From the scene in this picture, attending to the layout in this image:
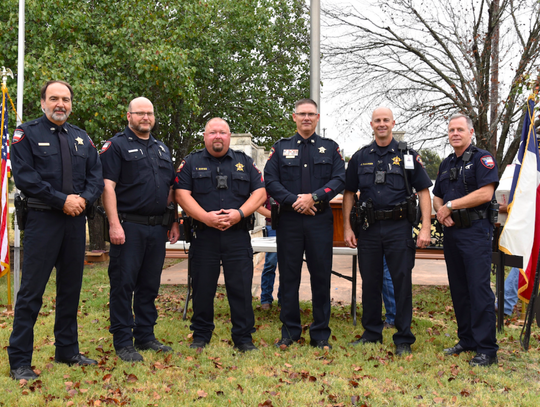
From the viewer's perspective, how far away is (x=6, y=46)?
980 centimetres

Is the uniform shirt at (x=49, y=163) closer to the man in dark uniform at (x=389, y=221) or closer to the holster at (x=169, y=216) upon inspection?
the holster at (x=169, y=216)

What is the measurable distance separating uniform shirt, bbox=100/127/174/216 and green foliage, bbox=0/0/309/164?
18.2 feet

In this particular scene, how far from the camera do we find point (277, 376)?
3967 millimetres

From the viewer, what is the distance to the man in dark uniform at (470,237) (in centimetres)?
430

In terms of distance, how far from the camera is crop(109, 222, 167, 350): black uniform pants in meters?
4.32

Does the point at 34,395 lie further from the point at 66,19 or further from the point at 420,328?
the point at 66,19

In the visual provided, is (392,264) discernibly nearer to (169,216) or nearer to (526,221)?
(526,221)

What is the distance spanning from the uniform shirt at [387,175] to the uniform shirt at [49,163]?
247 cm

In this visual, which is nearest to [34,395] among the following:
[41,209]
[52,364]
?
[52,364]

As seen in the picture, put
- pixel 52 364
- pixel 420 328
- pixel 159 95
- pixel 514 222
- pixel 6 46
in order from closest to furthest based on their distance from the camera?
pixel 52 364 < pixel 514 222 < pixel 420 328 < pixel 6 46 < pixel 159 95

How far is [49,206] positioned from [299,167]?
2276mm

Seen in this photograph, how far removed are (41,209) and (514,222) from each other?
4723 millimetres

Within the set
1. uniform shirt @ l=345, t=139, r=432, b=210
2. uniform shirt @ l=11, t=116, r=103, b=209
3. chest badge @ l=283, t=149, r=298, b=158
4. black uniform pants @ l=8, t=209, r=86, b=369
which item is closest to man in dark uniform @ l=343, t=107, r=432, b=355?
uniform shirt @ l=345, t=139, r=432, b=210

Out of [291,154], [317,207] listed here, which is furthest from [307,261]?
[291,154]
